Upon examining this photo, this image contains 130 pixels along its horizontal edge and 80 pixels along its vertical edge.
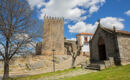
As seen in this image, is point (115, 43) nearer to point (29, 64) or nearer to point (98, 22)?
point (98, 22)

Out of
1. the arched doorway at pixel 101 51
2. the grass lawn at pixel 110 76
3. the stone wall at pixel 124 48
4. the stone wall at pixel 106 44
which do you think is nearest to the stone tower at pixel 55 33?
the stone wall at pixel 106 44

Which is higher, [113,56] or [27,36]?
[27,36]

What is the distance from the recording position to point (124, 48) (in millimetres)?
13344

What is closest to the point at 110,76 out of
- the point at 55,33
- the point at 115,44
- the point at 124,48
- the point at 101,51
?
the point at 115,44

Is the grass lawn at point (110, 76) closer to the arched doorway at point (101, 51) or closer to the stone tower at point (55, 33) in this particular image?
the arched doorway at point (101, 51)

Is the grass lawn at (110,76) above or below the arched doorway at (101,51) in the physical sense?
below

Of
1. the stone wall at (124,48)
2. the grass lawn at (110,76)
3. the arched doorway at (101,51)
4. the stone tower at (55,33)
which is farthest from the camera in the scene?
the stone tower at (55,33)

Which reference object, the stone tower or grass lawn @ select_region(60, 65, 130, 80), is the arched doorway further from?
the stone tower

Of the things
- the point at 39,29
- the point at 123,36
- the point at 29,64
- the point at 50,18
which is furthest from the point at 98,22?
the point at 50,18

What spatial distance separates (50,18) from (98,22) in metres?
22.1

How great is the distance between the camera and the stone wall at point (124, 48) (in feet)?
42.2

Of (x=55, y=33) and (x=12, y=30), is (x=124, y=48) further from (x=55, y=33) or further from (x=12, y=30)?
(x=55, y=33)

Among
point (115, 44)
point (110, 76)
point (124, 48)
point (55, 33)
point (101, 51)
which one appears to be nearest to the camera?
point (110, 76)

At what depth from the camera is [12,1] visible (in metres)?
9.85
